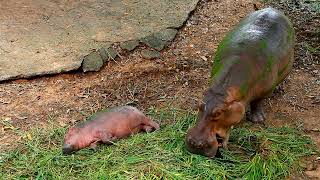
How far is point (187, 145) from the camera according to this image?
4.03 metres

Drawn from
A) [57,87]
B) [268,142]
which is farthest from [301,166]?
[57,87]

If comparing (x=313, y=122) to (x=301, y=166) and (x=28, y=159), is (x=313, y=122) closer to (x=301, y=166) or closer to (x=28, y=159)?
(x=301, y=166)

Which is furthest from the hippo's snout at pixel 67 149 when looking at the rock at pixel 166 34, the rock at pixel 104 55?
the rock at pixel 166 34

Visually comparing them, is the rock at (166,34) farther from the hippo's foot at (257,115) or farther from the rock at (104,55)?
the hippo's foot at (257,115)

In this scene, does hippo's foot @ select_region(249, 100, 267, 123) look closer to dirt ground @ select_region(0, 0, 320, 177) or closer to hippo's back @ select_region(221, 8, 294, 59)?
dirt ground @ select_region(0, 0, 320, 177)

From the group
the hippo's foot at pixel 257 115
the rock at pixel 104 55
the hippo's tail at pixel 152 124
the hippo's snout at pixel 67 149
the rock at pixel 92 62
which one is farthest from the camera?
the rock at pixel 104 55

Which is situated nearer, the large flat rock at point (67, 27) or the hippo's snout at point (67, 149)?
the hippo's snout at point (67, 149)

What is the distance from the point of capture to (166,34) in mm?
6352

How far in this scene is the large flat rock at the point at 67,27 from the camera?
226 inches

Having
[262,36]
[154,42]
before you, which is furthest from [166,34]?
[262,36]

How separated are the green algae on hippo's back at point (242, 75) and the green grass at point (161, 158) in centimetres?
17

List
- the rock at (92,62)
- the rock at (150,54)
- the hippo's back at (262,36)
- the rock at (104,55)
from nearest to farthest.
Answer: the hippo's back at (262,36), the rock at (92,62), the rock at (104,55), the rock at (150,54)

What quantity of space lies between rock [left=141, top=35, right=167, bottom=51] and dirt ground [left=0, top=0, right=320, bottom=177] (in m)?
0.08

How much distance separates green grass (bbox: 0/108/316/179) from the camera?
394cm
